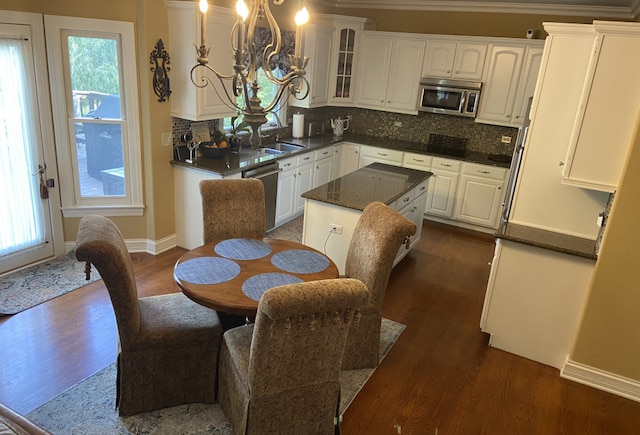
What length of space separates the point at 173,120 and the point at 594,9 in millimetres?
4813

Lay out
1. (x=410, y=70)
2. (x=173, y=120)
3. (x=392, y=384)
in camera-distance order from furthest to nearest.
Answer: (x=410, y=70), (x=173, y=120), (x=392, y=384)

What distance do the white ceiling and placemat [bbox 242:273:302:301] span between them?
4.51 meters

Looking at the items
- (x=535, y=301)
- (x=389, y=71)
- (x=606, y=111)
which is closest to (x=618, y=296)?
(x=535, y=301)

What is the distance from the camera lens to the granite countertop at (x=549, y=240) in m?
3.04

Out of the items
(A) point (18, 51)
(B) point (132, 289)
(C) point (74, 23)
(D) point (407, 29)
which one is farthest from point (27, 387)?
(D) point (407, 29)

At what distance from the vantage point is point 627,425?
280 cm

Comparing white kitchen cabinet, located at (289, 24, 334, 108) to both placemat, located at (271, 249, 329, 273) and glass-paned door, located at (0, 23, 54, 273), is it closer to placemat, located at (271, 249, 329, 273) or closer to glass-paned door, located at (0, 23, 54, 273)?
glass-paned door, located at (0, 23, 54, 273)

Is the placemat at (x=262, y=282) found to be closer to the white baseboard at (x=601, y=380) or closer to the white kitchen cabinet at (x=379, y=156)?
the white baseboard at (x=601, y=380)

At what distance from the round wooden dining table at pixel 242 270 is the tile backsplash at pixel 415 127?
345 cm

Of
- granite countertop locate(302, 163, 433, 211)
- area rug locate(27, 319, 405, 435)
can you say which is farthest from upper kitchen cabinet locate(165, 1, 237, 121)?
area rug locate(27, 319, 405, 435)

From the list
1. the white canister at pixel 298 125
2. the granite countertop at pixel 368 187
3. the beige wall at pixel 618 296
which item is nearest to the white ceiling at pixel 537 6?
the white canister at pixel 298 125

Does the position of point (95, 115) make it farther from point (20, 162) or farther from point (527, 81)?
point (527, 81)

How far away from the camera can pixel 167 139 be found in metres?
4.42

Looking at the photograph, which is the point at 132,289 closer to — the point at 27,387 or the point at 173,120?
the point at 27,387
